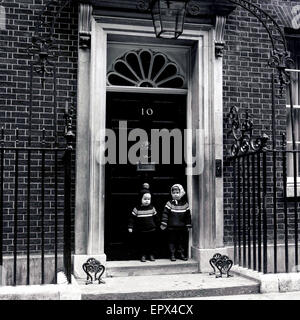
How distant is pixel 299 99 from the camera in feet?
27.1

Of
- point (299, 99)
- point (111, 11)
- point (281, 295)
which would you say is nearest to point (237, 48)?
point (299, 99)

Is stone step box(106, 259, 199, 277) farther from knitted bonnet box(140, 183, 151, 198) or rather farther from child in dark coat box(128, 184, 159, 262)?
knitted bonnet box(140, 183, 151, 198)

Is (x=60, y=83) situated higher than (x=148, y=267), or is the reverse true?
(x=60, y=83)

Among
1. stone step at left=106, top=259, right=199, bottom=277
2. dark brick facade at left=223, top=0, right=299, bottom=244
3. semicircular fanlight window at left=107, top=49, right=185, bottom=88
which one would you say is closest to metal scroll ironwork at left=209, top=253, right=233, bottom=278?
stone step at left=106, top=259, right=199, bottom=277

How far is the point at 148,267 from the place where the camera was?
704 cm

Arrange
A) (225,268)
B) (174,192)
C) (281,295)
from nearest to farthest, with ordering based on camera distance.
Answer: (281,295)
(225,268)
(174,192)

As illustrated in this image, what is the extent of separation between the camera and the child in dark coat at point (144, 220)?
713cm

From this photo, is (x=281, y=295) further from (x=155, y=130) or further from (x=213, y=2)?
(x=213, y=2)

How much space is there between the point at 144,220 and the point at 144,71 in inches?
89.6

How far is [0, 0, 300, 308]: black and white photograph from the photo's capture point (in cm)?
670

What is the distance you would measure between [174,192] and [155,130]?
100 centimetres

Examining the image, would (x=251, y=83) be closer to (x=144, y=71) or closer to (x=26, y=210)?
(x=144, y=71)

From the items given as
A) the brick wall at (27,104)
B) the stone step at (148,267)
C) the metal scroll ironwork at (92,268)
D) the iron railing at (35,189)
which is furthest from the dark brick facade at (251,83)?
the iron railing at (35,189)

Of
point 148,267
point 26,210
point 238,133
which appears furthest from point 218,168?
point 26,210
